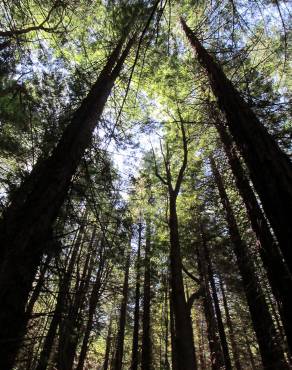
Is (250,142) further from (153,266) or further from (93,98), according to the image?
(153,266)

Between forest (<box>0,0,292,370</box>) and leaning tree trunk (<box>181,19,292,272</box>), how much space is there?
0.01m

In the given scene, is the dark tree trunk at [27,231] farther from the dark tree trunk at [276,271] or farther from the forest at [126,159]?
the dark tree trunk at [276,271]

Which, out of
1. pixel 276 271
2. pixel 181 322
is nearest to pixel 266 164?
pixel 276 271

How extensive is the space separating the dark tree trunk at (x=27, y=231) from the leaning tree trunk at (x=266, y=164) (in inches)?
85.9

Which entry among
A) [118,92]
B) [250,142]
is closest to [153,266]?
[118,92]

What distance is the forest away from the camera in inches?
110

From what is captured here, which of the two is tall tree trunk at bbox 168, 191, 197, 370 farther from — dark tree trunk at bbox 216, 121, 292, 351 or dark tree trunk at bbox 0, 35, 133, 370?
dark tree trunk at bbox 0, 35, 133, 370

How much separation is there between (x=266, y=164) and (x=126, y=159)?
598cm

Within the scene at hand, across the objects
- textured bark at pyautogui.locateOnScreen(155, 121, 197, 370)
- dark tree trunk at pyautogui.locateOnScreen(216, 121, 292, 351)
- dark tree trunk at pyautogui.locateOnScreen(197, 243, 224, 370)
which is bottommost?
dark tree trunk at pyautogui.locateOnScreen(216, 121, 292, 351)

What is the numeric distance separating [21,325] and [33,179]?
1795mm

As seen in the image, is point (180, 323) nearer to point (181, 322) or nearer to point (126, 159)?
point (181, 322)

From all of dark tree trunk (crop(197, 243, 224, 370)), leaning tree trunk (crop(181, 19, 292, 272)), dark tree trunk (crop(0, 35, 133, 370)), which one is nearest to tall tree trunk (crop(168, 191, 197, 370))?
dark tree trunk (crop(197, 243, 224, 370))

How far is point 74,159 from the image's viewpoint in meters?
4.13

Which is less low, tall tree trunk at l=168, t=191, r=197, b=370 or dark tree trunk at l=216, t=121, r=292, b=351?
tall tree trunk at l=168, t=191, r=197, b=370
